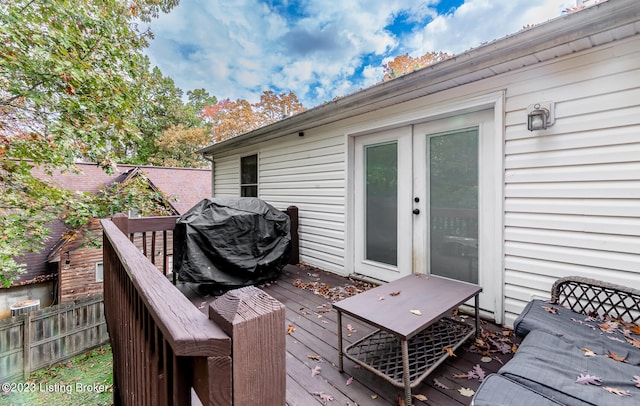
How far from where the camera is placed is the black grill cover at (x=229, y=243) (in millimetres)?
3375

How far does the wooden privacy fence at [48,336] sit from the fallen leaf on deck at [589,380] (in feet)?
26.0

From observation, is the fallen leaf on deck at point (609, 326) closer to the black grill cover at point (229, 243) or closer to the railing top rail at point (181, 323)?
the railing top rail at point (181, 323)

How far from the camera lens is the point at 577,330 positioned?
1.75 meters

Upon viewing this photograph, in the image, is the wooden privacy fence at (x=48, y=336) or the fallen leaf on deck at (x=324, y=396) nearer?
the fallen leaf on deck at (x=324, y=396)

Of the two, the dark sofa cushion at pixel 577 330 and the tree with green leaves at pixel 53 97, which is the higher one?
the tree with green leaves at pixel 53 97

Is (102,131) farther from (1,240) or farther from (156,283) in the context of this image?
(156,283)

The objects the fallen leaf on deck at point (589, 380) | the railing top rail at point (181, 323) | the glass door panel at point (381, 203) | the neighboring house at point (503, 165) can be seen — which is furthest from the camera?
the glass door panel at point (381, 203)

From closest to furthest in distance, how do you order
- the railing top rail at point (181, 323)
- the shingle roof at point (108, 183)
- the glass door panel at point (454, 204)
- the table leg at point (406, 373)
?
the railing top rail at point (181, 323), the table leg at point (406, 373), the glass door panel at point (454, 204), the shingle roof at point (108, 183)

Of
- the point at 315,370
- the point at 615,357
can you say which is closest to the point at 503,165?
the point at 615,357

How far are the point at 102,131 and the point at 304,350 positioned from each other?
5.03 metres

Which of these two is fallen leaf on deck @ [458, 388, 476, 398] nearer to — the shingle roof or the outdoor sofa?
the outdoor sofa

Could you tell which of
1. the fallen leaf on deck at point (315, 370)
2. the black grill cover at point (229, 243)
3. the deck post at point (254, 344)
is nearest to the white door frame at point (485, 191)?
the fallen leaf on deck at point (315, 370)

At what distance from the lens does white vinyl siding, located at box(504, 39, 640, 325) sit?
6.81 feet

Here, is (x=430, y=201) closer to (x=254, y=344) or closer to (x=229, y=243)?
(x=229, y=243)
